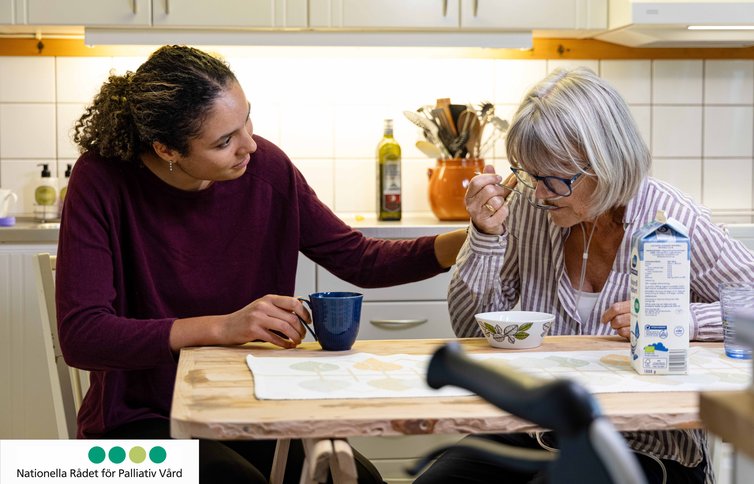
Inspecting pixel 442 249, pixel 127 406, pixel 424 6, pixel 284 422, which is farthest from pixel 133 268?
pixel 424 6

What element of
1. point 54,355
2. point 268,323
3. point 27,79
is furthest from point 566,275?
point 27,79

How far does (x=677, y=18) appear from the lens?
9.45ft

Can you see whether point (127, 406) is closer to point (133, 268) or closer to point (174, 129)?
point (133, 268)

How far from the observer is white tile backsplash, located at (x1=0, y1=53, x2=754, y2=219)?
3.17 m

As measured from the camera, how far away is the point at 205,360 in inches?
53.7

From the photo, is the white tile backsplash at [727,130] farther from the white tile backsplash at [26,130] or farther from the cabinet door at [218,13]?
the white tile backsplash at [26,130]

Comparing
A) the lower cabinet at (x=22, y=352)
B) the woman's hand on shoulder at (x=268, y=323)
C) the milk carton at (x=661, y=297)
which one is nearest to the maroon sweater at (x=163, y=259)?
the woman's hand on shoulder at (x=268, y=323)

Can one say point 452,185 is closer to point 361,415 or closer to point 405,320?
point 405,320

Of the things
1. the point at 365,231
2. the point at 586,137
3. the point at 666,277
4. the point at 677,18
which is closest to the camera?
the point at 666,277

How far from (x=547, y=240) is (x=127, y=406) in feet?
2.66

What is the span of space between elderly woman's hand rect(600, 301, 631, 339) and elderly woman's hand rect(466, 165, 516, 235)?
0.80 feet

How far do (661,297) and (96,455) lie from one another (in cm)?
95

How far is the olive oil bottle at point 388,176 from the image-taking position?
3.04m

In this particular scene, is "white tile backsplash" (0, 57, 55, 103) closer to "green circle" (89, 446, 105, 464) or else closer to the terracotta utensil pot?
the terracotta utensil pot
